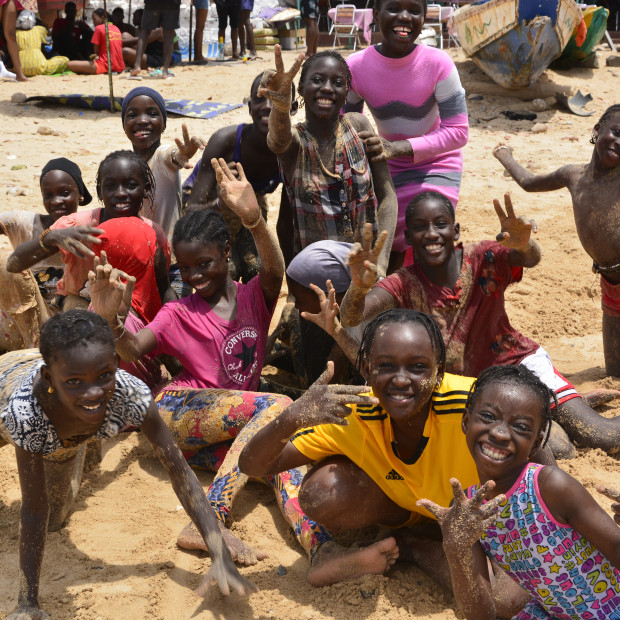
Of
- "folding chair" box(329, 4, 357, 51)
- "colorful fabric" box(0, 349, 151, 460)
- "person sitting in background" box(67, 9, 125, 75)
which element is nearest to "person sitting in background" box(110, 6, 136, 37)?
"person sitting in background" box(67, 9, 125, 75)

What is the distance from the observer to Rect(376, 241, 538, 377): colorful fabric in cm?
331

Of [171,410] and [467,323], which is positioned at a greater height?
[467,323]

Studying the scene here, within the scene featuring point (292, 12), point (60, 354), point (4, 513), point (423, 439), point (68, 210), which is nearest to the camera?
point (60, 354)

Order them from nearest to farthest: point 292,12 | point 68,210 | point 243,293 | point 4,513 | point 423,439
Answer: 1. point 423,439
2. point 4,513
3. point 243,293
4. point 68,210
5. point 292,12

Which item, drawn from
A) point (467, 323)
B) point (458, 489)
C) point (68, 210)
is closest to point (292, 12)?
point (68, 210)

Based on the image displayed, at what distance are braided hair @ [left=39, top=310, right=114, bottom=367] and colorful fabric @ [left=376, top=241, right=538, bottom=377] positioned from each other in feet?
4.14

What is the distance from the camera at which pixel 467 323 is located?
3.32 meters

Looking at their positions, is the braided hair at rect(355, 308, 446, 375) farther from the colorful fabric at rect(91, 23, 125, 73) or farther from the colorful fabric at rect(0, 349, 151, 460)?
the colorful fabric at rect(91, 23, 125, 73)

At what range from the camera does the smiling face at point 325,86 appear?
3.67 meters

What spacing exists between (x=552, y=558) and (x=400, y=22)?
2.91 metres

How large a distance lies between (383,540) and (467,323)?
105cm

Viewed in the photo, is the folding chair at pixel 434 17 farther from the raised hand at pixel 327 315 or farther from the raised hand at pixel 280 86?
the raised hand at pixel 327 315

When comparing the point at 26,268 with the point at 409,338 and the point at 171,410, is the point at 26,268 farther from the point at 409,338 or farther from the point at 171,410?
the point at 409,338

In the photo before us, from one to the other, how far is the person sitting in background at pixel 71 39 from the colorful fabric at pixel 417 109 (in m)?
9.23
